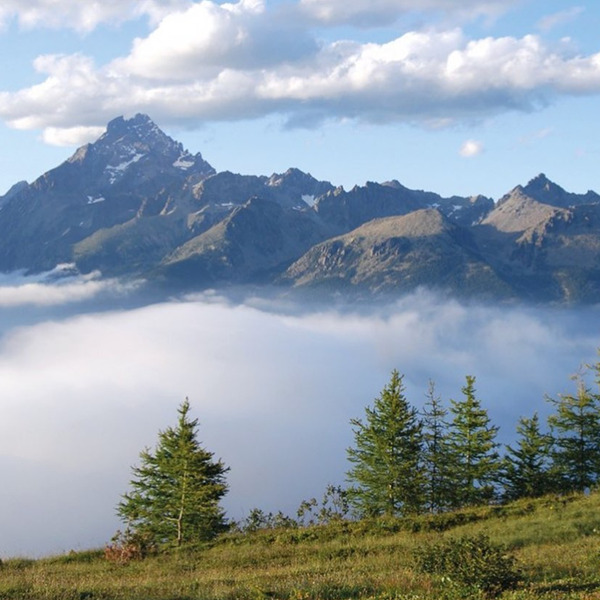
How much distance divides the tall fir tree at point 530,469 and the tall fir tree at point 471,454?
113cm

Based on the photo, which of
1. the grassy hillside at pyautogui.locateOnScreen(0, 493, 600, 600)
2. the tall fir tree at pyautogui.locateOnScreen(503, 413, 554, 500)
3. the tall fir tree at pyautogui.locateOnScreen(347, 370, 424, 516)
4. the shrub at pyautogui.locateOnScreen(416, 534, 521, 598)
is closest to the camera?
the shrub at pyautogui.locateOnScreen(416, 534, 521, 598)

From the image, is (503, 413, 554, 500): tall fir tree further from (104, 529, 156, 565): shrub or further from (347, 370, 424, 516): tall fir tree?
(104, 529, 156, 565): shrub

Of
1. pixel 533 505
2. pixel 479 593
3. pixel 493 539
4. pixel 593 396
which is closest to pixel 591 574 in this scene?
pixel 479 593

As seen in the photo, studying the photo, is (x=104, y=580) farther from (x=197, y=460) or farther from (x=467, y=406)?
(x=467, y=406)

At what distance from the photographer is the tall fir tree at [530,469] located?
5719 cm

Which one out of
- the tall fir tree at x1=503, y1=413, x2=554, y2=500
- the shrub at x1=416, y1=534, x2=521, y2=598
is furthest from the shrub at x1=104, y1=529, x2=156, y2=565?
the tall fir tree at x1=503, y1=413, x2=554, y2=500

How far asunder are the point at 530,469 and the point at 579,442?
6.13m

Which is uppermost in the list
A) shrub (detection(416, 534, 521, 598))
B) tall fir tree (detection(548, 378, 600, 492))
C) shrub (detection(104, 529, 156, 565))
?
tall fir tree (detection(548, 378, 600, 492))

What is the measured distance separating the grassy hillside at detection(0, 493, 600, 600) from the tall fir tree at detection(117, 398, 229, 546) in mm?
10854

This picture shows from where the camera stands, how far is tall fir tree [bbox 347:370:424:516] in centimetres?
5972

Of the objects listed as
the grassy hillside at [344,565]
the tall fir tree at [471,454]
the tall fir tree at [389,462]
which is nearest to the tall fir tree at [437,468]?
the tall fir tree at [471,454]

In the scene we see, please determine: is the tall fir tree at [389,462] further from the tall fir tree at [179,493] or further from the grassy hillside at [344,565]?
the grassy hillside at [344,565]

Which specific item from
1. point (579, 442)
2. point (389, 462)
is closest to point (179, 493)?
point (389, 462)

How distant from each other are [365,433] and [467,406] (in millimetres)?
9611
